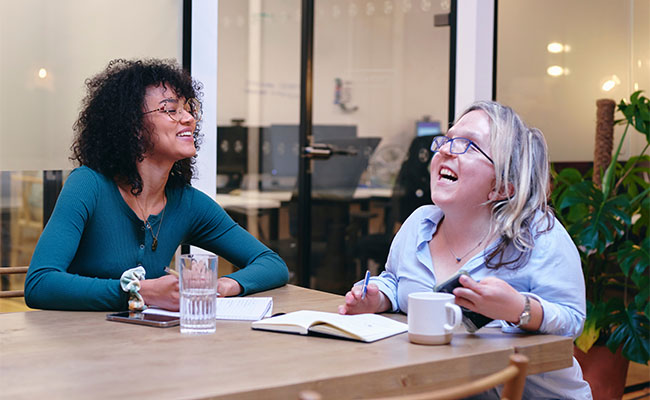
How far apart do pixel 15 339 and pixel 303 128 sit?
3.11 metres

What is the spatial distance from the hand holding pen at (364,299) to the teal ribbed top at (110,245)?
0.36 metres

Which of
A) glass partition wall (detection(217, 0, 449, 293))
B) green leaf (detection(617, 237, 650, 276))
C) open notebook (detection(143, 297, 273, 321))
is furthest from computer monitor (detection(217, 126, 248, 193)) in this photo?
open notebook (detection(143, 297, 273, 321))

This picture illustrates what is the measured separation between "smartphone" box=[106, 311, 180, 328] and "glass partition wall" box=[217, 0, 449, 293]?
280 cm

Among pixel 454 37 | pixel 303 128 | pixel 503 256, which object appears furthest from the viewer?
pixel 303 128

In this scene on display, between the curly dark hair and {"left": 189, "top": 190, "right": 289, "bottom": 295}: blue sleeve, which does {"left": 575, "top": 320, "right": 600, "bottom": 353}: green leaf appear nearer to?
{"left": 189, "top": 190, "right": 289, "bottom": 295}: blue sleeve

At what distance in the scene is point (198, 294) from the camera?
1.52m

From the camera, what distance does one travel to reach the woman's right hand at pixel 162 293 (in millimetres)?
1694

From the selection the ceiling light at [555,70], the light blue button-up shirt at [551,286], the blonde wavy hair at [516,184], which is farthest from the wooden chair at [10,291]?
the ceiling light at [555,70]

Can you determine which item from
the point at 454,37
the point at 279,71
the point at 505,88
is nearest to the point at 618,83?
the point at 505,88

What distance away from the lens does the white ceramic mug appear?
4.67 feet

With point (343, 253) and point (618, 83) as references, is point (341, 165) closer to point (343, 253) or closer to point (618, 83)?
→ point (343, 253)

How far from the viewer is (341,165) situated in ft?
14.9

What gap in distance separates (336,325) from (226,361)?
26 centimetres

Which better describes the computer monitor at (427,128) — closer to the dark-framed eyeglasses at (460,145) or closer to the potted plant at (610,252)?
the potted plant at (610,252)
